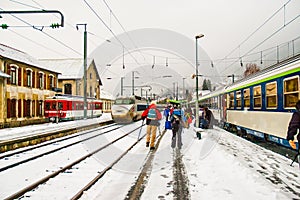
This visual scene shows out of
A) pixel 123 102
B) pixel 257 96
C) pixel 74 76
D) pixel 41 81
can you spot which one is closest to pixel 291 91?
pixel 257 96

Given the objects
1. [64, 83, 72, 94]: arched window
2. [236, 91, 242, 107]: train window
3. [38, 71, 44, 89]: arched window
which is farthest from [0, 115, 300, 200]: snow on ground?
[64, 83, 72, 94]: arched window

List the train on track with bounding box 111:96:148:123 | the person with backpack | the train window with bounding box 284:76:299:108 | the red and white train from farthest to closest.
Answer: the red and white train, the train on track with bounding box 111:96:148:123, the person with backpack, the train window with bounding box 284:76:299:108

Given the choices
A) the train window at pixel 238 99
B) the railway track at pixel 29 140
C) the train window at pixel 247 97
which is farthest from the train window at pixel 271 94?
the railway track at pixel 29 140

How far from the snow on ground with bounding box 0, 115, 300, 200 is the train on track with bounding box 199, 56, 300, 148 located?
105cm

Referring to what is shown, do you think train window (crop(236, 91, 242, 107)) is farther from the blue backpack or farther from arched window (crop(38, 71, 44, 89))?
arched window (crop(38, 71, 44, 89))

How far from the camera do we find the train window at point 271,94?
1005 cm

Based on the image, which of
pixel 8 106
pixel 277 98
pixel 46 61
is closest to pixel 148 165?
pixel 277 98

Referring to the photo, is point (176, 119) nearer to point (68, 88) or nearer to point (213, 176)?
point (213, 176)

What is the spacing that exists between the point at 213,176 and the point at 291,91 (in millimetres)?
3735

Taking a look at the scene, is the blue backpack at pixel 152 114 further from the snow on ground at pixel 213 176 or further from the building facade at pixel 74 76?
the building facade at pixel 74 76

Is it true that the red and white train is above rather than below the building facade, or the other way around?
below

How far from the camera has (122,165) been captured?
29.5 ft

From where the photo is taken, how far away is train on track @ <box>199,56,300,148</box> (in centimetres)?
881

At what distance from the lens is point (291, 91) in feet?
28.9
